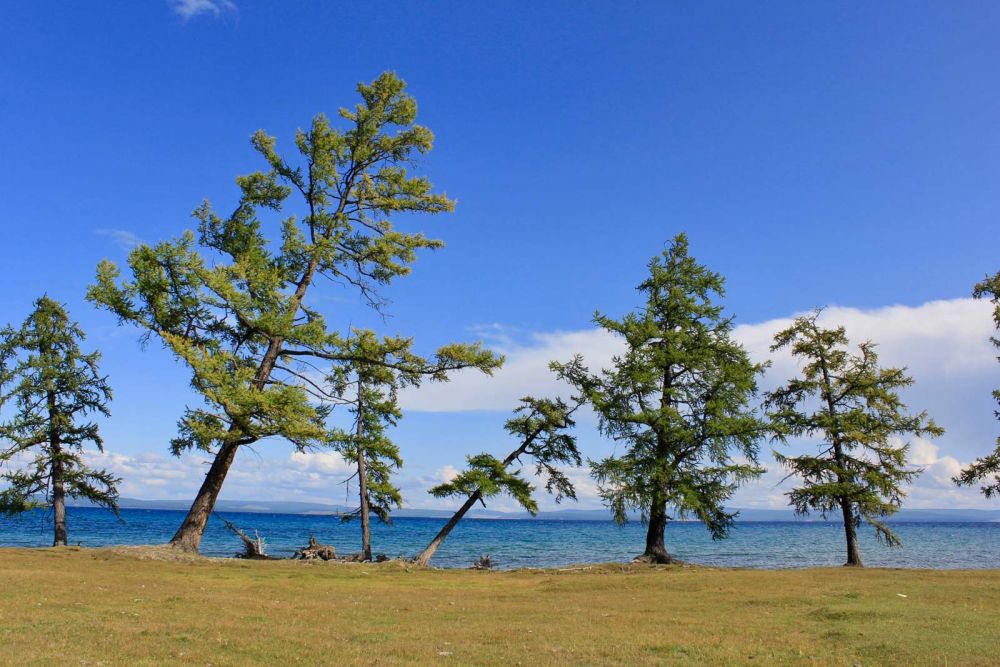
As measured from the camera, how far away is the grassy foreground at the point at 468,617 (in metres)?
9.20

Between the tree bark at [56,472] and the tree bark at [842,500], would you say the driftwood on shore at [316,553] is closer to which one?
the tree bark at [56,472]

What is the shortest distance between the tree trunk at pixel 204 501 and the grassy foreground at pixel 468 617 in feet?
6.28

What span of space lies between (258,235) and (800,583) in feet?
77.7

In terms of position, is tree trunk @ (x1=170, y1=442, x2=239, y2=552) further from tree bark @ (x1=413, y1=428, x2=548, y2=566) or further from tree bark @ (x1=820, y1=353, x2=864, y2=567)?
tree bark @ (x1=820, y1=353, x2=864, y2=567)

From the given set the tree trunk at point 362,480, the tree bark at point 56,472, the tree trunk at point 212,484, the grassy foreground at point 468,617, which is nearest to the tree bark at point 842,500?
the grassy foreground at point 468,617

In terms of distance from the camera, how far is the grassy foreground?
9.20 metres

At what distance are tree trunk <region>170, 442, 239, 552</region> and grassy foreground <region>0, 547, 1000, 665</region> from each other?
6.28 ft

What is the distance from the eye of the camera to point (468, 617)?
1337cm

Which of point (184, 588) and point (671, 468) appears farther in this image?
point (671, 468)

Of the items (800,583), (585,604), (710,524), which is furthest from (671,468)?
(585,604)

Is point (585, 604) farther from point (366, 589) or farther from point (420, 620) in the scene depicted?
point (366, 589)

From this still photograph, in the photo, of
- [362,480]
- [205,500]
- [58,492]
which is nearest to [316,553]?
[362,480]

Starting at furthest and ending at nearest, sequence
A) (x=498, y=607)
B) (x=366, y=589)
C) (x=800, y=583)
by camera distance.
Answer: (x=800, y=583)
(x=366, y=589)
(x=498, y=607)

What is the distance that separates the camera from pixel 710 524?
1080 inches
